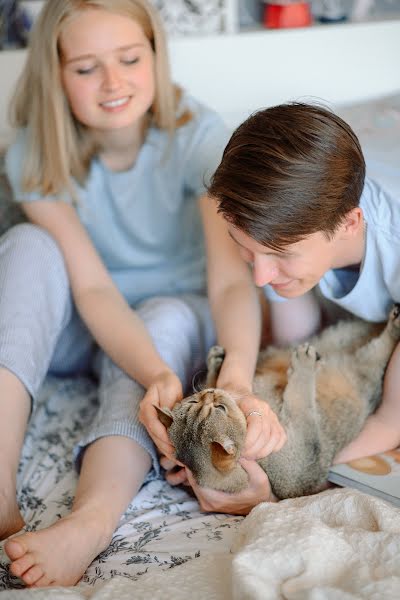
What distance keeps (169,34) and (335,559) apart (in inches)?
69.4

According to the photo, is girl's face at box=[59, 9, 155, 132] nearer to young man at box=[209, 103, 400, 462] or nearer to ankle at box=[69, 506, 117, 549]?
young man at box=[209, 103, 400, 462]

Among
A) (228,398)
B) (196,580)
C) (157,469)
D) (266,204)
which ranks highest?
(266,204)

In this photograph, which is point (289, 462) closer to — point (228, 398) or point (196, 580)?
point (228, 398)

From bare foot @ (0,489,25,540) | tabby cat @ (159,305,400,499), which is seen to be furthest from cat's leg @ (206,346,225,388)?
bare foot @ (0,489,25,540)

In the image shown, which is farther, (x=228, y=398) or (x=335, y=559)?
(x=228, y=398)

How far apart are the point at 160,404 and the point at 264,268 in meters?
0.31

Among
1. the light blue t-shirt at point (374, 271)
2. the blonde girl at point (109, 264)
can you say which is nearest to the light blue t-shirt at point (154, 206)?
the blonde girl at point (109, 264)

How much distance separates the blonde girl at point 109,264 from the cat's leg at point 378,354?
0.25 metres

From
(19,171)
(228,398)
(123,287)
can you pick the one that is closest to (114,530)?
(228,398)

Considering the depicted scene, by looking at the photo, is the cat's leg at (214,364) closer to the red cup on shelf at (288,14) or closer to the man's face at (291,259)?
the man's face at (291,259)

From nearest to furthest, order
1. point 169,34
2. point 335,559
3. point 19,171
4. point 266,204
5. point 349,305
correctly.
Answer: point 335,559, point 266,204, point 349,305, point 19,171, point 169,34

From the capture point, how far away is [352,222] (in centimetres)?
127

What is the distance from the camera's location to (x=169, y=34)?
2.22 metres

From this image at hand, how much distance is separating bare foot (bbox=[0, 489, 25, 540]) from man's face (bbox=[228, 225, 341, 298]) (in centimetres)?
58
